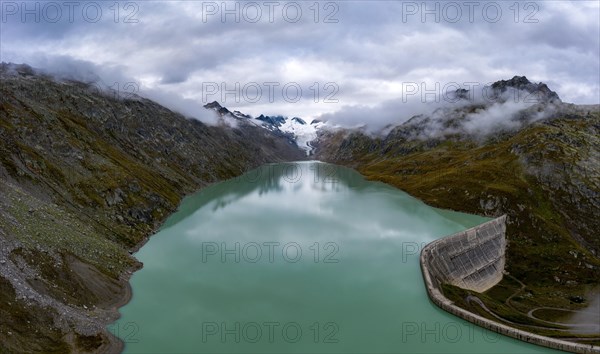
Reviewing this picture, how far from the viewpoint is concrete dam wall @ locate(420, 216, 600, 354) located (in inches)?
1921

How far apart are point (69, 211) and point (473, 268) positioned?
218ft

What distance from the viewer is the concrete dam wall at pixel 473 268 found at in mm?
Answer: 48781

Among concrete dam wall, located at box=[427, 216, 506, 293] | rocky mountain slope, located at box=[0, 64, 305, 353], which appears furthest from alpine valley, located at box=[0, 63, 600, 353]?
concrete dam wall, located at box=[427, 216, 506, 293]

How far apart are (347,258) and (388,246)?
38.3 ft

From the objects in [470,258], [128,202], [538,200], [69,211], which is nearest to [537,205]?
[538,200]

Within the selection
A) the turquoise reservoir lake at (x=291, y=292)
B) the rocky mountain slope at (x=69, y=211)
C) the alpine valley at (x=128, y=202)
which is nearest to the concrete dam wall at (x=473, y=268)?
the turquoise reservoir lake at (x=291, y=292)

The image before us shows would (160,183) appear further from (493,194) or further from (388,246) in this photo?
(493,194)

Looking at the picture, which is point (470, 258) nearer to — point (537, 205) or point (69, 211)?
point (537, 205)

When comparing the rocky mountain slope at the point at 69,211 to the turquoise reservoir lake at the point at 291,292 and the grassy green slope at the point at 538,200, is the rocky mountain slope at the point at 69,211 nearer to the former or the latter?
the turquoise reservoir lake at the point at 291,292

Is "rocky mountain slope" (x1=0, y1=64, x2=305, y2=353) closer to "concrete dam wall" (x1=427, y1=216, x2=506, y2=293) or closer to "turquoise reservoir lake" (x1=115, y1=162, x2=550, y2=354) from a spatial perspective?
"turquoise reservoir lake" (x1=115, y1=162, x2=550, y2=354)

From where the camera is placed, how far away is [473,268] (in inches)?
3105

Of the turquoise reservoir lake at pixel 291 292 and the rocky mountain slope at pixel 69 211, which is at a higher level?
the rocky mountain slope at pixel 69 211

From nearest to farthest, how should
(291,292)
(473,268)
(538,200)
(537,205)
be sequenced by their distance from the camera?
1. (291,292)
2. (473,268)
3. (537,205)
4. (538,200)

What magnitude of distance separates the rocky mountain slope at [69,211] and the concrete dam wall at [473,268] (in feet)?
124
